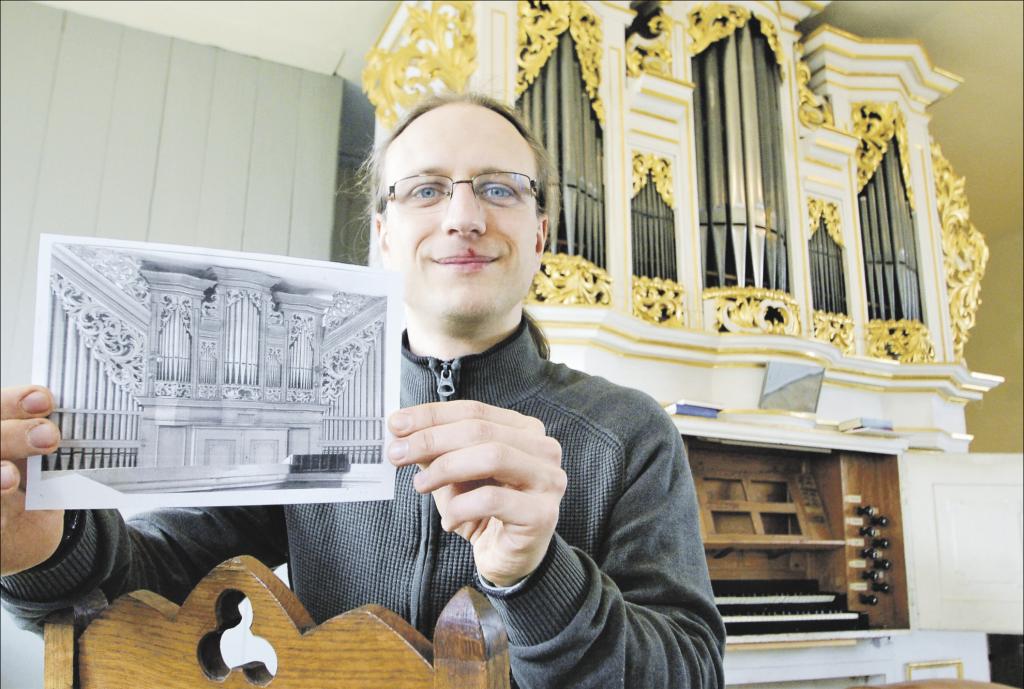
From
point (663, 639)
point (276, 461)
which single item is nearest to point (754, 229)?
point (663, 639)

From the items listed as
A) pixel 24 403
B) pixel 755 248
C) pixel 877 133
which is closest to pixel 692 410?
pixel 755 248

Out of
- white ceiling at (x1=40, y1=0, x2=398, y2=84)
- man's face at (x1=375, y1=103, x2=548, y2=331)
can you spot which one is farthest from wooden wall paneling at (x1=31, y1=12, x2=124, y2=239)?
man's face at (x1=375, y1=103, x2=548, y2=331)

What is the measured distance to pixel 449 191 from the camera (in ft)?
3.03

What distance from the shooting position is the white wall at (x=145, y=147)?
9.66 feet

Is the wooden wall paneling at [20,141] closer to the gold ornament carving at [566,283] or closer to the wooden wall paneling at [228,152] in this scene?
the wooden wall paneling at [228,152]

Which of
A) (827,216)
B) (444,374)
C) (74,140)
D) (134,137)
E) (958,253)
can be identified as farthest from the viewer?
(958,253)

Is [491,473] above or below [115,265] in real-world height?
below

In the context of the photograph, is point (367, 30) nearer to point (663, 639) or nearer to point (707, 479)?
point (707, 479)

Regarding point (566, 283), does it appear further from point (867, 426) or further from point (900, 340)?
point (900, 340)

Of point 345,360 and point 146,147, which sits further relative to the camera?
point 146,147

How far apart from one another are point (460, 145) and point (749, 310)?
2.31 metres

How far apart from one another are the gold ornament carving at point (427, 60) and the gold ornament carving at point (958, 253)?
2.76 m

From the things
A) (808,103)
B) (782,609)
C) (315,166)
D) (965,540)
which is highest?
(808,103)

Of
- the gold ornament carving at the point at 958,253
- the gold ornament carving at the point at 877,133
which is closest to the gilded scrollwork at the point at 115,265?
the gold ornament carving at the point at 877,133
